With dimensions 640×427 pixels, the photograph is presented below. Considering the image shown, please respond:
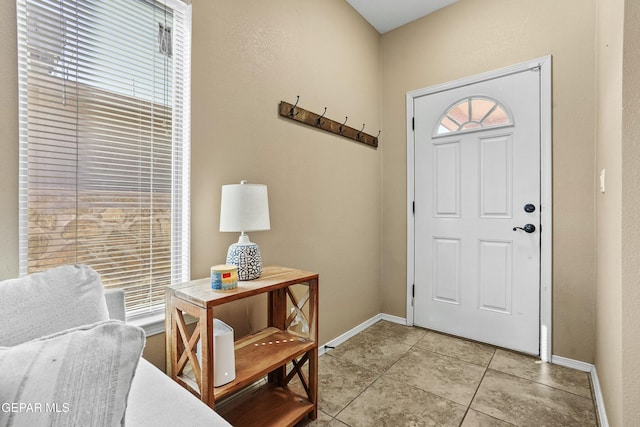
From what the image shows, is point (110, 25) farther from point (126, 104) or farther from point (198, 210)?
point (198, 210)

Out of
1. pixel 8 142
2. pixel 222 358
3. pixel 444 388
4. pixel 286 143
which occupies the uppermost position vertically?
pixel 286 143

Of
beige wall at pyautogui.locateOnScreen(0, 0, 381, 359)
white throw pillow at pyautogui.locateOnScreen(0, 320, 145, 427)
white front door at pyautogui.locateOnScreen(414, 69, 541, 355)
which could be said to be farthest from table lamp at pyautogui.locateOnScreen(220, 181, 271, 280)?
white front door at pyautogui.locateOnScreen(414, 69, 541, 355)

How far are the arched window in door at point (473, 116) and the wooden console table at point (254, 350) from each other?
183 cm

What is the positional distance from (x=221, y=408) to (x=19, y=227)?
1.19m

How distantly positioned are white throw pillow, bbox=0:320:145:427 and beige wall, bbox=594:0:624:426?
64.6 inches

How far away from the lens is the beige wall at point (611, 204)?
122cm

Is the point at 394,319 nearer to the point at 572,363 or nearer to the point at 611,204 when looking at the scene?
the point at 572,363

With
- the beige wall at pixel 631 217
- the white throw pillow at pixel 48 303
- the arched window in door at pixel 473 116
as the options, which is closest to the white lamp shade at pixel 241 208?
the white throw pillow at pixel 48 303

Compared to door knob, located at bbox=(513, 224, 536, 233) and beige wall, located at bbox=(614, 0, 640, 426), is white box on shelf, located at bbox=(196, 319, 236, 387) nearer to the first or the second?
beige wall, located at bbox=(614, 0, 640, 426)

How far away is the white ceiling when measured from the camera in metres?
2.51

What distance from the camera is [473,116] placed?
2447 millimetres

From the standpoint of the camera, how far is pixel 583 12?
2.02 metres

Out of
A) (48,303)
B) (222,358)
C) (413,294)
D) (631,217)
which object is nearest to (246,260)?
(222,358)

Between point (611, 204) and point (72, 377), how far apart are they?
196 centimetres
